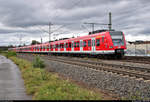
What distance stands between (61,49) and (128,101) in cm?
3050

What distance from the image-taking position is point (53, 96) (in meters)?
5.86

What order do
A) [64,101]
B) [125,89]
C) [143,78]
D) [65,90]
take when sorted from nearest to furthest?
[64,101], [65,90], [125,89], [143,78]

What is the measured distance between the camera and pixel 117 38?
20.5 meters

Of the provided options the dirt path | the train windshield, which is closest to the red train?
the train windshield

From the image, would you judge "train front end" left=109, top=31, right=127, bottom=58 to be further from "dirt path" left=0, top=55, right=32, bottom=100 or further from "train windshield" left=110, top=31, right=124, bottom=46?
"dirt path" left=0, top=55, right=32, bottom=100

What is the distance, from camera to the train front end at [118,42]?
20156 millimetres

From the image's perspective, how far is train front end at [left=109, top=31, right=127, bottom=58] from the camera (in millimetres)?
20156

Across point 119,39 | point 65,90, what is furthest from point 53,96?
point 119,39

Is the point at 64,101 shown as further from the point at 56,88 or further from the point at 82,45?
the point at 82,45

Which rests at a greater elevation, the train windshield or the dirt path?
the train windshield

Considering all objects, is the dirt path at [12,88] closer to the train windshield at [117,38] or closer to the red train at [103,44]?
the red train at [103,44]

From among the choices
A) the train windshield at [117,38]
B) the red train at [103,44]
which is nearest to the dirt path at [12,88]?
the red train at [103,44]

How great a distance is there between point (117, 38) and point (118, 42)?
17.6 inches

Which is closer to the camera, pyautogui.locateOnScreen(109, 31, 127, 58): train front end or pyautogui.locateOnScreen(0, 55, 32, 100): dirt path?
pyautogui.locateOnScreen(0, 55, 32, 100): dirt path
